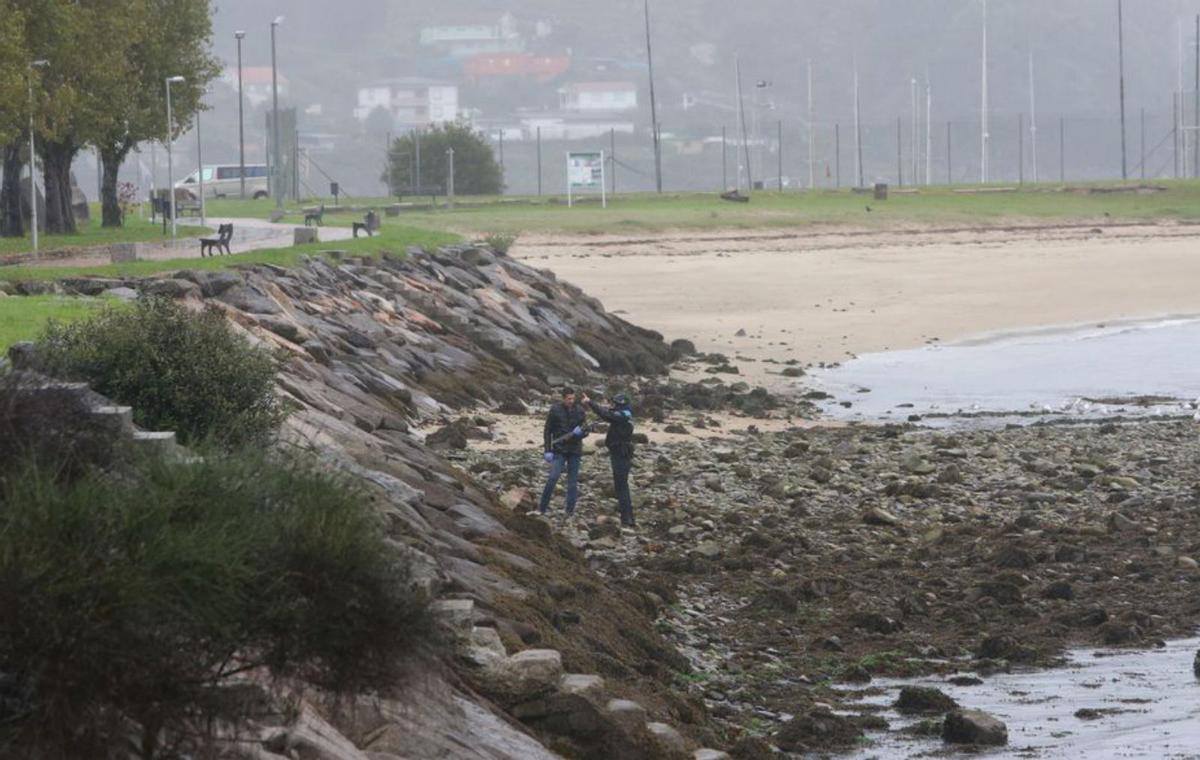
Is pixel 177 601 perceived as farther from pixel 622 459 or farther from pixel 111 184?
pixel 111 184

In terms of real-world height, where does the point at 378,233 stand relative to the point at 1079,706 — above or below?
above

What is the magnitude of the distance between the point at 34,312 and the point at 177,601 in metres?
14.0

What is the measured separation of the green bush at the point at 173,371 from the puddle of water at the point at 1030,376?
655 inches

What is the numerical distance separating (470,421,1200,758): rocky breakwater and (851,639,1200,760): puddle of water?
0.62 ft

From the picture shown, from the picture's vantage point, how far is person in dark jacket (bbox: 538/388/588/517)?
20.8 meters

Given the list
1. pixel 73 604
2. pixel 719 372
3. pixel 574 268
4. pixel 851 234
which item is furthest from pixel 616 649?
pixel 851 234

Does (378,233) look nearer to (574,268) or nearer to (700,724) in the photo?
(574,268)

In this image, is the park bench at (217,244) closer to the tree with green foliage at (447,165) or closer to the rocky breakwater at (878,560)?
the rocky breakwater at (878,560)

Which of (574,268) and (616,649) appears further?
(574,268)

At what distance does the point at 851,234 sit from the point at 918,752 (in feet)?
198

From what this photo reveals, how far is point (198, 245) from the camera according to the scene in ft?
154

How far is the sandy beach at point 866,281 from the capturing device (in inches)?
1799

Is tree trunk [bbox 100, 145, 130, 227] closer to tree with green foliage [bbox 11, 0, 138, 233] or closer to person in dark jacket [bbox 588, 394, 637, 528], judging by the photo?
tree with green foliage [bbox 11, 0, 138, 233]

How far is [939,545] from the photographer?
20469 mm
